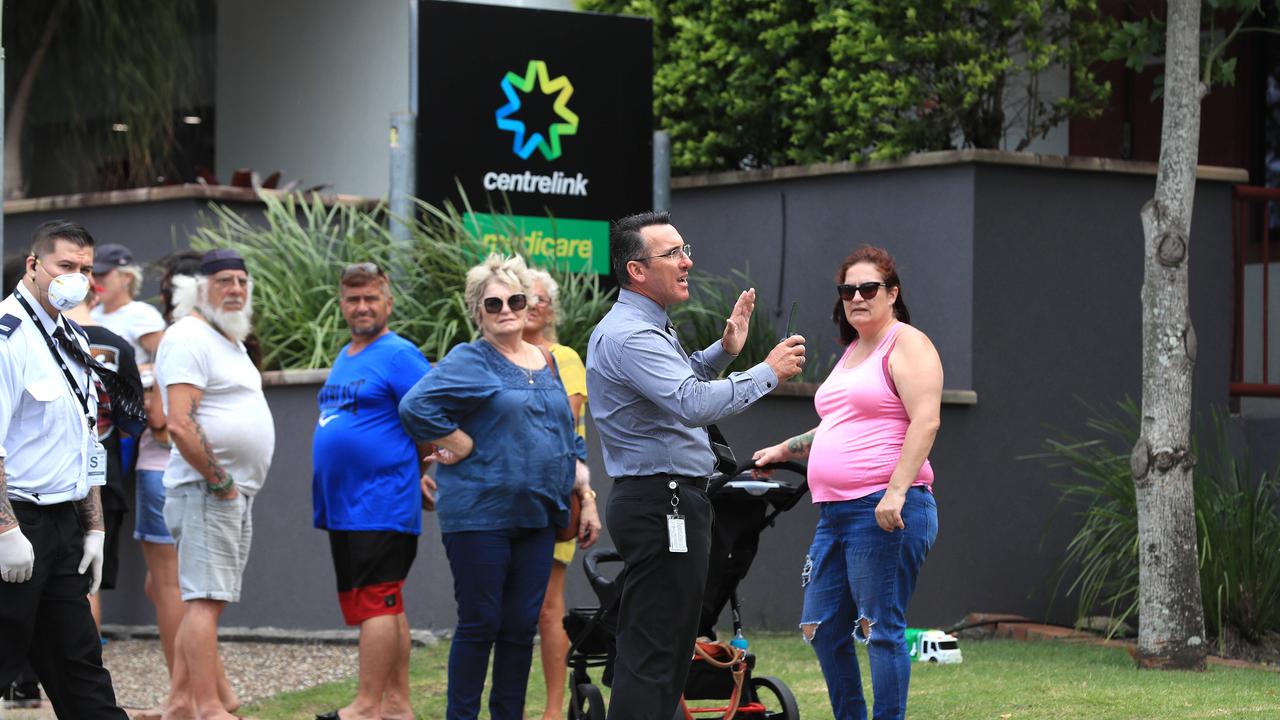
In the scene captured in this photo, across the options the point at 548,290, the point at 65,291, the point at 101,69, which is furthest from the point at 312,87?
the point at 65,291

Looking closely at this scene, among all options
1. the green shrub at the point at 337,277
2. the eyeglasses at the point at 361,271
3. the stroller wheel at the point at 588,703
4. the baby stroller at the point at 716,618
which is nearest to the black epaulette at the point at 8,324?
the eyeglasses at the point at 361,271

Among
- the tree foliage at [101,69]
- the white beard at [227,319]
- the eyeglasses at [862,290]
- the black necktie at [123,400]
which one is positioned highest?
the tree foliage at [101,69]

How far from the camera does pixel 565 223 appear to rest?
11250 mm

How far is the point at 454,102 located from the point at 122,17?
4.61 meters

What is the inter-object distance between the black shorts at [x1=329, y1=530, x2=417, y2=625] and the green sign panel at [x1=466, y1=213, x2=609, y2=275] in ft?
12.0

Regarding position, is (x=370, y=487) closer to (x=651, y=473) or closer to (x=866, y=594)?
(x=651, y=473)

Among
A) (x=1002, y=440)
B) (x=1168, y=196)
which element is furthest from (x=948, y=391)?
(x=1168, y=196)

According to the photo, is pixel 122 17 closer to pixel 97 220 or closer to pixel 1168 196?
pixel 97 220

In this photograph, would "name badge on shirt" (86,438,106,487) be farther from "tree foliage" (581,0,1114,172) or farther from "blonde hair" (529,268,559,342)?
"tree foliage" (581,0,1114,172)

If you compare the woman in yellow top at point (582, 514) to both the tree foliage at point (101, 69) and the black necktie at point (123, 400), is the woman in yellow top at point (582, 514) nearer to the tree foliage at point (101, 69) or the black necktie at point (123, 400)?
the black necktie at point (123, 400)

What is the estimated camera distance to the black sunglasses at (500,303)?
6.94 m

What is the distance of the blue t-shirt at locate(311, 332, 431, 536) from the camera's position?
7289 millimetres

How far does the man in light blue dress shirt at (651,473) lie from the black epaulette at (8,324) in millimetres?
1782

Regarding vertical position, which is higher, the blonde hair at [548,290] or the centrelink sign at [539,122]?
the centrelink sign at [539,122]
